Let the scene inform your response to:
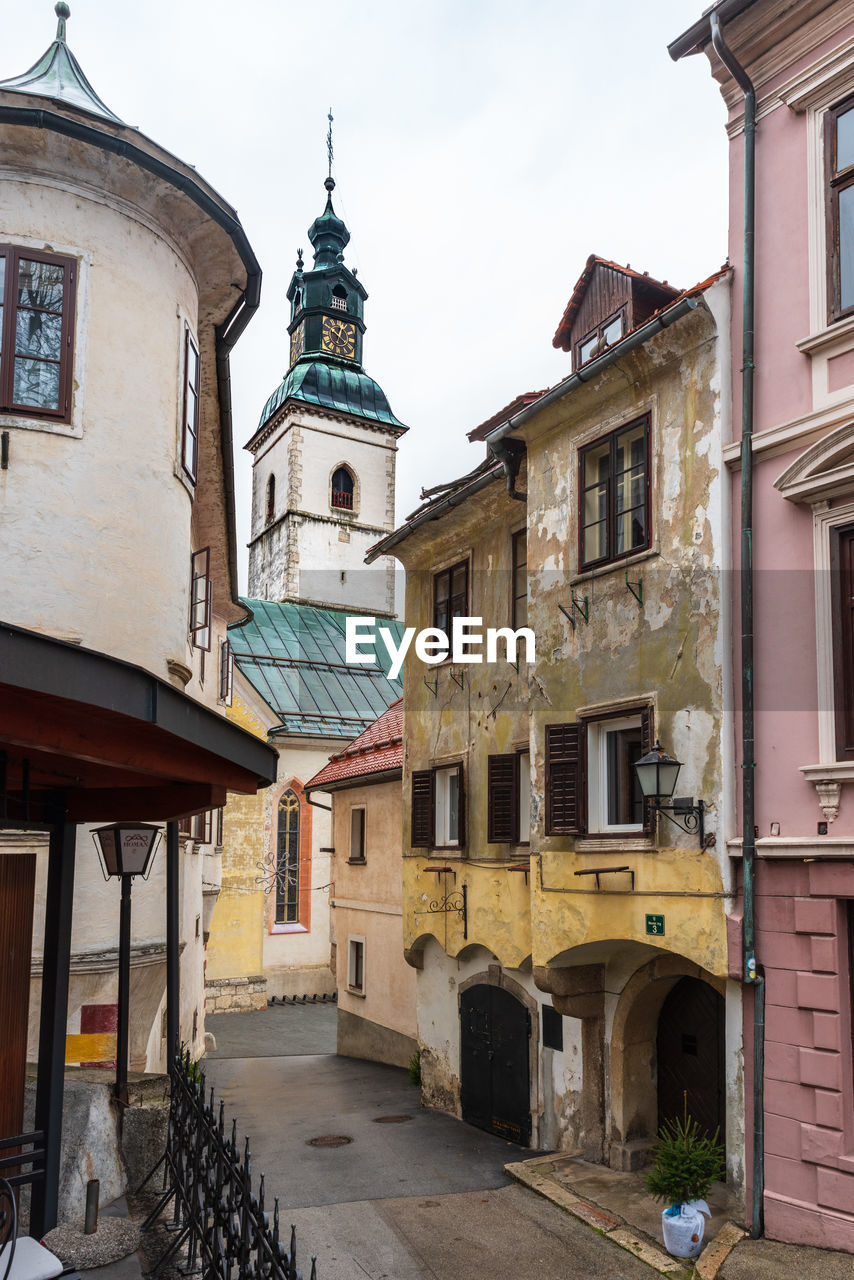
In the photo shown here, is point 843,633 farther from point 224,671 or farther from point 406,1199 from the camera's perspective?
point 224,671

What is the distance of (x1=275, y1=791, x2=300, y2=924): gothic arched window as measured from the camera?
37.3 metres

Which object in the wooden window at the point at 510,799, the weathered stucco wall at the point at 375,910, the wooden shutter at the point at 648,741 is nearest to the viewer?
the wooden shutter at the point at 648,741

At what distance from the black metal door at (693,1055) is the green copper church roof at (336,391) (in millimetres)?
43633

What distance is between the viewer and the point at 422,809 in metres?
18.1

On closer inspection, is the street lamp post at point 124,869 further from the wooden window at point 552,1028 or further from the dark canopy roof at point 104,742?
the wooden window at point 552,1028

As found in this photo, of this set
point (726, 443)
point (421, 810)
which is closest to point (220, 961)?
point (421, 810)

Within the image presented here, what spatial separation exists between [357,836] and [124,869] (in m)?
14.4

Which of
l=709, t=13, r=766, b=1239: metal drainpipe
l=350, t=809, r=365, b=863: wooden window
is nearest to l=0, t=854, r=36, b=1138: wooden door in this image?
l=709, t=13, r=766, b=1239: metal drainpipe

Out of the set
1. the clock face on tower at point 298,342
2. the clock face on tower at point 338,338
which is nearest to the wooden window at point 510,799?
the clock face on tower at point 338,338

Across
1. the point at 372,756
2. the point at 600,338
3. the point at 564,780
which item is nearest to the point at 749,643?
the point at 564,780

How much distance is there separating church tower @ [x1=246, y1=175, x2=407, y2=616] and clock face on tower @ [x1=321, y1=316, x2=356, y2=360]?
0.17ft

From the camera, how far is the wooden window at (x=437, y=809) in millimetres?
17500

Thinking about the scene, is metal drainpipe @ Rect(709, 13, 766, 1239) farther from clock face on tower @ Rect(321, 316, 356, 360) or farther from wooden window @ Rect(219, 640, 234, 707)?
clock face on tower @ Rect(321, 316, 356, 360)

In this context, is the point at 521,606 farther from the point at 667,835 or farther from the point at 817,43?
the point at 817,43
